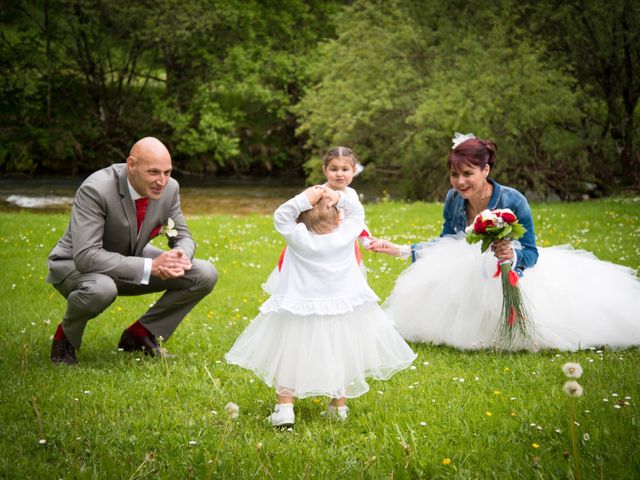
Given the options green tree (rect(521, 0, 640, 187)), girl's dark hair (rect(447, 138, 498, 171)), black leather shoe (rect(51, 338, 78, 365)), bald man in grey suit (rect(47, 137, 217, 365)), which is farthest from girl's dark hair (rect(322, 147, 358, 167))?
green tree (rect(521, 0, 640, 187))

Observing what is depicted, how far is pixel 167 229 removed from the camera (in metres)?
6.21

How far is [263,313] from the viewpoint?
4.70 metres

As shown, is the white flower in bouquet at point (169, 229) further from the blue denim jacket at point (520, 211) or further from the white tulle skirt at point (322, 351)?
the blue denim jacket at point (520, 211)

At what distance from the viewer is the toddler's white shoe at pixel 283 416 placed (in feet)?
14.9

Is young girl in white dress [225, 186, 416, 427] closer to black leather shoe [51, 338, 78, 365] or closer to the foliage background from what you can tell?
black leather shoe [51, 338, 78, 365]

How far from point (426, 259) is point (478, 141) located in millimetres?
1455

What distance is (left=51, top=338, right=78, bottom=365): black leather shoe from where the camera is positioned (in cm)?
606

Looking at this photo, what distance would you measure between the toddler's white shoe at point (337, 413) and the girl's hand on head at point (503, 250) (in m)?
2.14

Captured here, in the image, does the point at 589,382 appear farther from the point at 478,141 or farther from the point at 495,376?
the point at 478,141

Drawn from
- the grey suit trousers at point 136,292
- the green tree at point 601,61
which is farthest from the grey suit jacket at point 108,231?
the green tree at point 601,61

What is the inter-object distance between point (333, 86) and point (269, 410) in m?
20.4

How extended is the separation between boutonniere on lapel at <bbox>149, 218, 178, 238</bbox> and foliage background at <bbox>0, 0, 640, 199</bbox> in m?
15.1

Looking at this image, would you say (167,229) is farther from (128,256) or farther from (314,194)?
(314,194)

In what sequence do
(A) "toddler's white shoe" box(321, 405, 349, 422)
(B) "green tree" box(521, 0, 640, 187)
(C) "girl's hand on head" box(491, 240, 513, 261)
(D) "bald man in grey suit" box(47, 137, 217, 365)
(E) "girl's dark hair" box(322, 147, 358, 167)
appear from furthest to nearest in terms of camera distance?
(B) "green tree" box(521, 0, 640, 187), (E) "girl's dark hair" box(322, 147, 358, 167), (C) "girl's hand on head" box(491, 240, 513, 261), (D) "bald man in grey suit" box(47, 137, 217, 365), (A) "toddler's white shoe" box(321, 405, 349, 422)
